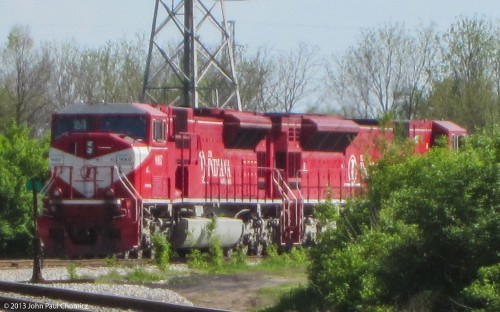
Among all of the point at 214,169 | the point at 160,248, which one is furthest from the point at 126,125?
the point at 160,248

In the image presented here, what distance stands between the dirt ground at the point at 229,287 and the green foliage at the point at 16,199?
27.5ft

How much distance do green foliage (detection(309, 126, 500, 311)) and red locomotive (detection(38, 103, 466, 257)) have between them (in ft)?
26.5

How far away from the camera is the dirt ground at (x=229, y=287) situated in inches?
679

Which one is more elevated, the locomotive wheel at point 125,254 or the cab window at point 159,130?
the cab window at point 159,130

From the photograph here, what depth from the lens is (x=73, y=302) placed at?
13.6 metres

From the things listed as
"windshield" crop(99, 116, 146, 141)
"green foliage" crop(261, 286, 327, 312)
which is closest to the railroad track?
"green foliage" crop(261, 286, 327, 312)

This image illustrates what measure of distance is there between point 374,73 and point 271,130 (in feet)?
79.9

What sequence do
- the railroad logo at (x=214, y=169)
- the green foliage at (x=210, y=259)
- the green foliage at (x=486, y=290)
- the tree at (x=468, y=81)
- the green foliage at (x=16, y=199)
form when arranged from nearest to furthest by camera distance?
1. the green foliage at (x=486, y=290)
2. the green foliage at (x=210, y=259)
3. the railroad logo at (x=214, y=169)
4. the green foliage at (x=16, y=199)
5. the tree at (x=468, y=81)

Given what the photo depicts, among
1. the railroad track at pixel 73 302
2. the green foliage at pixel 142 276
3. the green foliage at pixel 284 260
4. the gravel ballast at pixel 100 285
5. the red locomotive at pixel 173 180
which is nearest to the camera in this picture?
the railroad track at pixel 73 302

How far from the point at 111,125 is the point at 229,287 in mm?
6653

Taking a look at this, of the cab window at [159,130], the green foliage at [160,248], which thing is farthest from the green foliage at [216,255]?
the cab window at [159,130]

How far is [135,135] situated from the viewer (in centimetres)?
2433

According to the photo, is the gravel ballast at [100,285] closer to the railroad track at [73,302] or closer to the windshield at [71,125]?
the railroad track at [73,302]

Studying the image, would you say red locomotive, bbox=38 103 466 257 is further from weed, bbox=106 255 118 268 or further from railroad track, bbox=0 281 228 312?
railroad track, bbox=0 281 228 312
